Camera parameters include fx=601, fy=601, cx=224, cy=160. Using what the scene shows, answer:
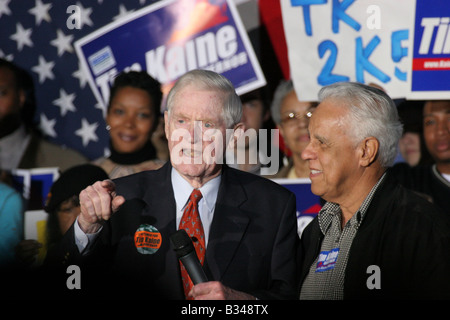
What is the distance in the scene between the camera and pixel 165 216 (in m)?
2.30

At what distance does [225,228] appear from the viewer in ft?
7.47

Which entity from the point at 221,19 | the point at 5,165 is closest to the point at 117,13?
the point at 221,19

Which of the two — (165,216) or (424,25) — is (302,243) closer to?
(165,216)

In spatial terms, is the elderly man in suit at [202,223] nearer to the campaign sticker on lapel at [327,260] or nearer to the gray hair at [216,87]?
the gray hair at [216,87]

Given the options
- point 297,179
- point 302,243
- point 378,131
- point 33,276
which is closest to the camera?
point 378,131

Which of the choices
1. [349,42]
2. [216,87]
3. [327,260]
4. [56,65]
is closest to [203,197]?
[216,87]

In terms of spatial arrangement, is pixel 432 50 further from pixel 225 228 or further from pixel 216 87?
pixel 225 228

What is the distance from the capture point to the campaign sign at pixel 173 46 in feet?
11.2

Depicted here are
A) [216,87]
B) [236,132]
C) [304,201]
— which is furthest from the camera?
[304,201]

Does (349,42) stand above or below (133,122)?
above

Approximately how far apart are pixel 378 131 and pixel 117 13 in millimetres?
1847

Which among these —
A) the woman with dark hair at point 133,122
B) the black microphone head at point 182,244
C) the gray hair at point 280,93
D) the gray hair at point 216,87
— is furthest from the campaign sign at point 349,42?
the black microphone head at point 182,244

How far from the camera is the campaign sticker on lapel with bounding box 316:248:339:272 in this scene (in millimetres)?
2285

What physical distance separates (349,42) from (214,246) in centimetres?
165
